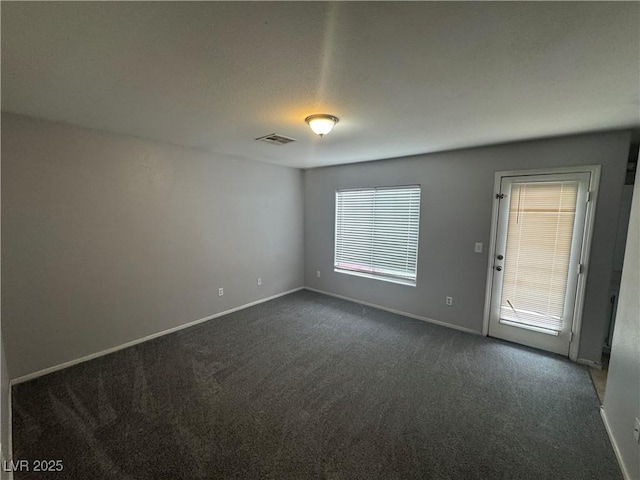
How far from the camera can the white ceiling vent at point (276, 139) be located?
288cm

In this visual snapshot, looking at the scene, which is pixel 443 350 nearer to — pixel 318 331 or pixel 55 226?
pixel 318 331

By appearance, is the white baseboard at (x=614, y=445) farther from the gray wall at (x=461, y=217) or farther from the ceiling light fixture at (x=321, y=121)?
the ceiling light fixture at (x=321, y=121)

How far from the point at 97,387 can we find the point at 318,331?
7.42 ft

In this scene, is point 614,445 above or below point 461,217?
below

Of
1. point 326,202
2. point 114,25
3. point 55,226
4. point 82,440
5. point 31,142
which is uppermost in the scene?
point 114,25

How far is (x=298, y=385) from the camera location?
2.38 m

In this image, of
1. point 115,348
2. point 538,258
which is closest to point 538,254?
point 538,258

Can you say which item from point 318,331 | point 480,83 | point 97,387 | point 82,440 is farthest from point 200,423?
point 480,83

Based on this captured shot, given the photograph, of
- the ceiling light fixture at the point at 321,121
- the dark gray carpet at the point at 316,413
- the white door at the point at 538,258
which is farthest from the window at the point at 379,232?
the ceiling light fixture at the point at 321,121

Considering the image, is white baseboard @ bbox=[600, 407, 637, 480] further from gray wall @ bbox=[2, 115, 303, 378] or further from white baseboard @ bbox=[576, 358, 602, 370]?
gray wall @ bbox=[2, 115, 303, 378]

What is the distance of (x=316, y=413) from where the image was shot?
6.73 feet

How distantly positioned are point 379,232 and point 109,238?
356 cm

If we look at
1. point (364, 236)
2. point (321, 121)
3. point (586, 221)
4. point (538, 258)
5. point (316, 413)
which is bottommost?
point (316, 413)

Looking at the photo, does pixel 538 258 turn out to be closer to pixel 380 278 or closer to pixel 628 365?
pixel 628 365
